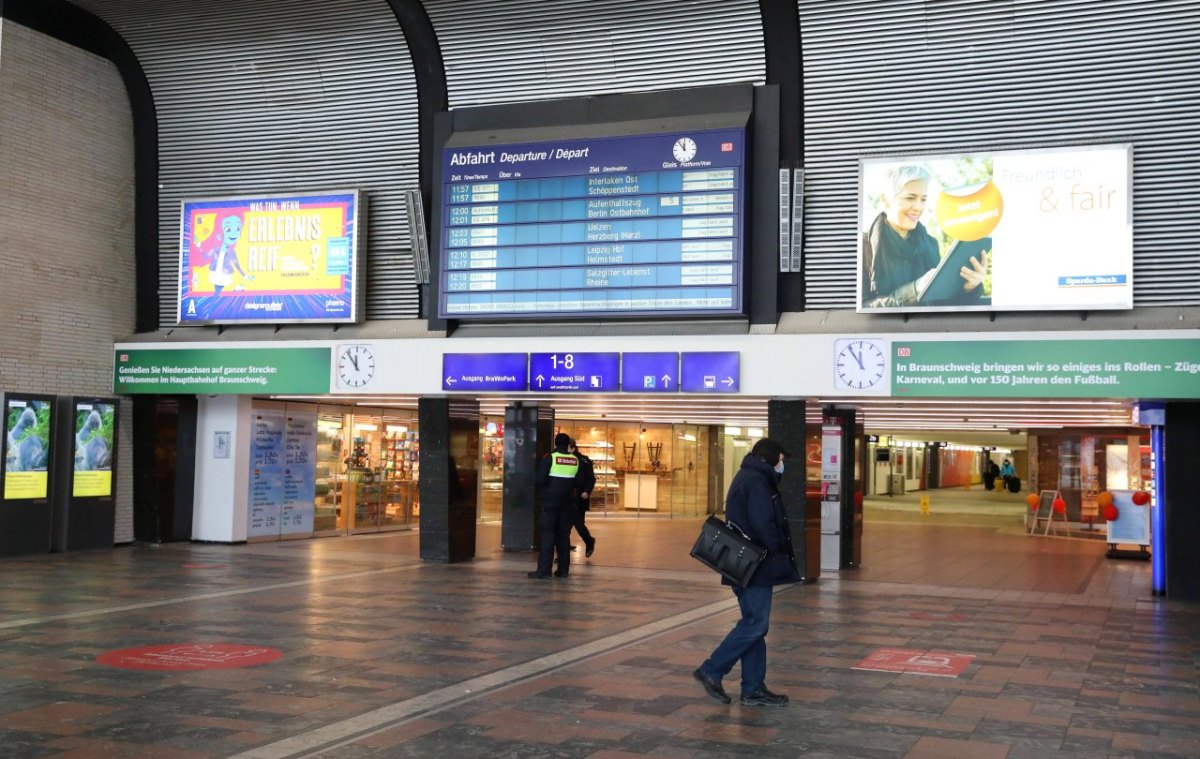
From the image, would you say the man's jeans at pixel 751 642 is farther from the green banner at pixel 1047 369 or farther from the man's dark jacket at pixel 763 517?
the green banner at pixel 1047 369

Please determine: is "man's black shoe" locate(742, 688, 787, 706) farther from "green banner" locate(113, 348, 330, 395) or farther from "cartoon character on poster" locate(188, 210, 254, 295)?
"cartoon character on poster" locate(188, 210, 254, 295)

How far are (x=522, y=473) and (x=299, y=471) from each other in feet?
12.7

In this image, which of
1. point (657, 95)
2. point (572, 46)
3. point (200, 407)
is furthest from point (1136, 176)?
point (200, 407)

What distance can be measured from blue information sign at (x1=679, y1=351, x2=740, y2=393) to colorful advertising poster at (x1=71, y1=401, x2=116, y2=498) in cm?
842

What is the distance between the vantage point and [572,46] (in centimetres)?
1483

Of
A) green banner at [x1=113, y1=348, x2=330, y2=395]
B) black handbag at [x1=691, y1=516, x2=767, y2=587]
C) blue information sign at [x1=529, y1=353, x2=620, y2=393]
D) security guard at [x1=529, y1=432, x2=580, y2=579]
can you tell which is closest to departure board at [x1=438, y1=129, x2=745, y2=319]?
blue information sign at [x1=529, y1=353, x2=620, y2=393]

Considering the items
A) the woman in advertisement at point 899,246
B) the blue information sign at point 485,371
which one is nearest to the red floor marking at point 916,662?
the woman in advertisement at point 899,246

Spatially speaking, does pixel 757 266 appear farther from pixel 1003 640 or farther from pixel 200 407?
pixel 200 407

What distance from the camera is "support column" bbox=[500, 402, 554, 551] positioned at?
17.9 meters

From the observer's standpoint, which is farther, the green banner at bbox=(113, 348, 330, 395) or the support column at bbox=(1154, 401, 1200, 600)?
the green banner at bbox=(113, 348, 330, 395)

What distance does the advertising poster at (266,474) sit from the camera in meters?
18.2

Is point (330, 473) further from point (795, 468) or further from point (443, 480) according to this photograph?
point (795, 468)

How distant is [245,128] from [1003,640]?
39.9ft

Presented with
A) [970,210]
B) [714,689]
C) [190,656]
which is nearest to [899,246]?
[970,210]
